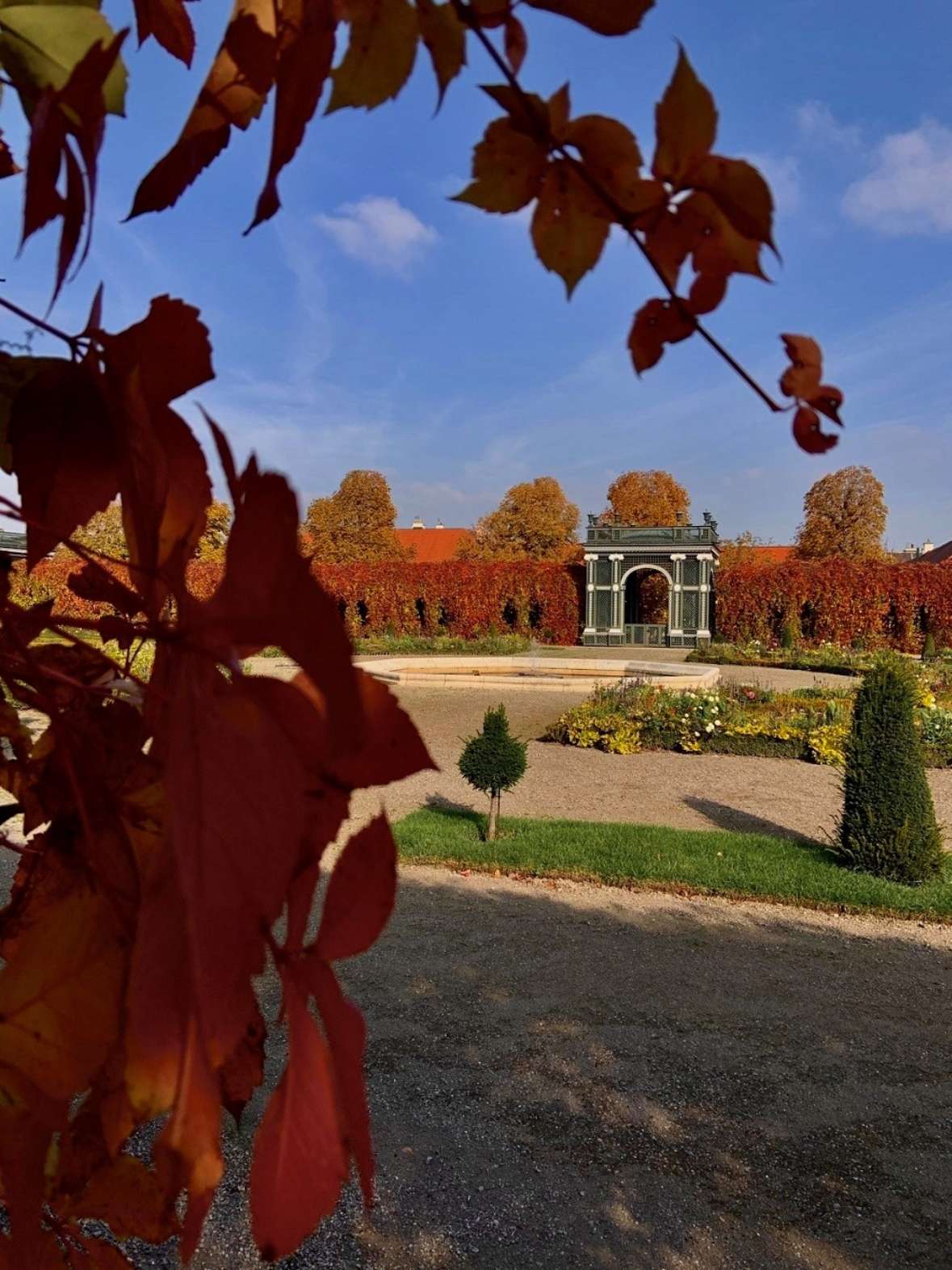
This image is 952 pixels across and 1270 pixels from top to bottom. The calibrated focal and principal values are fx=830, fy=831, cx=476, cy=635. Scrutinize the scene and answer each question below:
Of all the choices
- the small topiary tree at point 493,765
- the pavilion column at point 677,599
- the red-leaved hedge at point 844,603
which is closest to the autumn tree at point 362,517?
the pavilion column at point 677,599

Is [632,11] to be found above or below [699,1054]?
above

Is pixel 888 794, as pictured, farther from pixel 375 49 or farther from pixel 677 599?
pixel 677 599

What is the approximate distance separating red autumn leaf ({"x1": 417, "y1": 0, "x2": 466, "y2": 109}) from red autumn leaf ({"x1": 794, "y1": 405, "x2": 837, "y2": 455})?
6.8 inches

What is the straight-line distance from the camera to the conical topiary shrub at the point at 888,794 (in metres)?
4.79

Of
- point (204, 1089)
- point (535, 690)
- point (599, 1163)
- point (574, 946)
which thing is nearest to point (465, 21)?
point (204, 1089)

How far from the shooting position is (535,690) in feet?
44.9

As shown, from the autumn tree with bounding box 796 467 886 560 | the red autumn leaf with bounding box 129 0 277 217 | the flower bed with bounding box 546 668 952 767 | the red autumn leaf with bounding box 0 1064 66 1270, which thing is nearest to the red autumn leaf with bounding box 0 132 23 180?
the red autumn leaf with bounding box 129 0 277 217

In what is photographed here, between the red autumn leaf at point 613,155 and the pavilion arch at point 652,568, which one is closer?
the red autumn leaf at point 613,155

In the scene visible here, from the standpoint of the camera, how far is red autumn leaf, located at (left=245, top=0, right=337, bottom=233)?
0.26 metres

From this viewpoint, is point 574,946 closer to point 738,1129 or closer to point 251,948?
point 738,1129

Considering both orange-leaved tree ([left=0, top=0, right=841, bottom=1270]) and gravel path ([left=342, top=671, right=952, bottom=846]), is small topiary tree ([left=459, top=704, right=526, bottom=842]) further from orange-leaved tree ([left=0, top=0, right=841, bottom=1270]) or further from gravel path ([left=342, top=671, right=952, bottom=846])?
orange-leaved tree ([left=0, top=0, right=841, bottom=1270])

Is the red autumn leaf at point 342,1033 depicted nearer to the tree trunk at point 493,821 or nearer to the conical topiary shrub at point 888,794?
the conical topiary shrub at point 888,794

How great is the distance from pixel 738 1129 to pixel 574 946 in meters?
1.35

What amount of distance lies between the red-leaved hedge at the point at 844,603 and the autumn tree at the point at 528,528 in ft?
48.6
